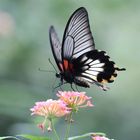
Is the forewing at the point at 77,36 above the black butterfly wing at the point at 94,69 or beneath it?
above

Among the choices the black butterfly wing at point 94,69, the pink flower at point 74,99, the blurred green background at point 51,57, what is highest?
the blurred green background at point 51,57

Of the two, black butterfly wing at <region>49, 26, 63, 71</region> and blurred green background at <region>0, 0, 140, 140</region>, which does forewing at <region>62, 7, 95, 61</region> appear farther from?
blurred green background at <region>0, 0, 140, 140</region>

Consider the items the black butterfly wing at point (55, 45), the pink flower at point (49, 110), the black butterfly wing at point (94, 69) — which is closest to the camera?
the pink flower at point (49, 110)

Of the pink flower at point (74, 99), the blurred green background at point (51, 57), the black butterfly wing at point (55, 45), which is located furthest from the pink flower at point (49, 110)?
the blurred green background at point (51, 57)

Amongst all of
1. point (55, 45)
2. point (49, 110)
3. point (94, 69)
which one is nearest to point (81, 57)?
point (94, 69)

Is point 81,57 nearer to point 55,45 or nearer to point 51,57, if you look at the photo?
point 55,45

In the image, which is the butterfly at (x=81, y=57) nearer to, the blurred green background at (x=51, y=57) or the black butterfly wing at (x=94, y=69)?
the black butterfly wing at (x=94, y=69)

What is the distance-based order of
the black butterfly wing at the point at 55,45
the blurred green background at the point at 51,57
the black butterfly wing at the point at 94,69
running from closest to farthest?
the black butterfly wing at the point at 55,45 < the black butterfly wing at the point at 94,69 < the blurred green background at the point at 51,57

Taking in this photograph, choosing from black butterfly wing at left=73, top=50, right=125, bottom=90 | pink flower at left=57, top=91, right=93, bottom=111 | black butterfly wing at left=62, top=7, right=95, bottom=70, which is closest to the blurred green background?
black butterfly wing at left=73, top=50, right=125, bottom=90

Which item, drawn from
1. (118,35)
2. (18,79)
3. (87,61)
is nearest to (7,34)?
(18,79)
